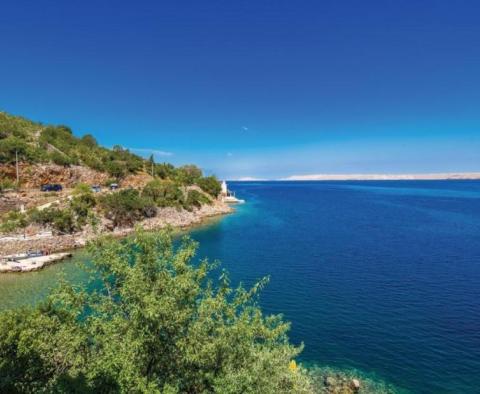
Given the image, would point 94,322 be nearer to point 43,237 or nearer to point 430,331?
point 430,331

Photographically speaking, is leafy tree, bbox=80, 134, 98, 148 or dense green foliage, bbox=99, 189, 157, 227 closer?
dense green foliage, bbox=99, 189, 157, 227

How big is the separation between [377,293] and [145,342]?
104 feet

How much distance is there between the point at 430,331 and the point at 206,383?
77.9ft

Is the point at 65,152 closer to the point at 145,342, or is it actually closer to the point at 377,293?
the point at 377,293

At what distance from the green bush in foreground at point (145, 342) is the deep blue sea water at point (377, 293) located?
1250 cm

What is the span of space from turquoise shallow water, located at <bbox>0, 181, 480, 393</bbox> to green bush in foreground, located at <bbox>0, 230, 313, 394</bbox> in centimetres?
1255

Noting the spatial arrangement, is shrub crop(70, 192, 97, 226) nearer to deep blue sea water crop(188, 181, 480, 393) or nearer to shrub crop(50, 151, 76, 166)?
deep blue sea water crop(188, 181, 480, 393)

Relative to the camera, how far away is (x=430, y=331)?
27.6 m

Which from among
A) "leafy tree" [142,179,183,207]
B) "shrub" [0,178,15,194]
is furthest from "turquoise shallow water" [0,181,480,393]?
"shrub" [0,178,15,194]

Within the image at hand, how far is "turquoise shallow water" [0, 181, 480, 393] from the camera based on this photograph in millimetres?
23922

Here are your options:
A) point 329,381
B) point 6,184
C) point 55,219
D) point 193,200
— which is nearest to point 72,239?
point 55,219

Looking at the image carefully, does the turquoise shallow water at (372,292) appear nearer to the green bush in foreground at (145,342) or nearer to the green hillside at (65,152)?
the green bush in foreground at (145,342)

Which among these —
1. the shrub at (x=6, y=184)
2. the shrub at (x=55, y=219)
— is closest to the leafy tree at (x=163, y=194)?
the shrub at (x=55, y=219)

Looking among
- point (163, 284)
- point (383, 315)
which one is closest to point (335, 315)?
point (383, 315)
